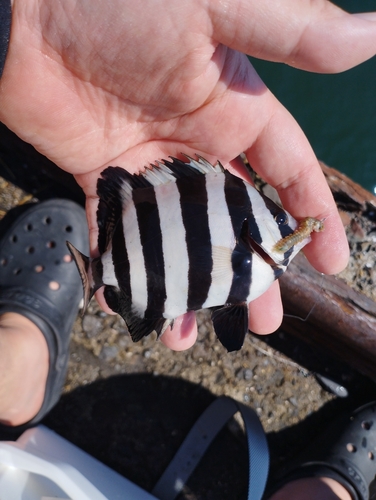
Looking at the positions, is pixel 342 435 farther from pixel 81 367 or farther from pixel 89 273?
pixel 89 273

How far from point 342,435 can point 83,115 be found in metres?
2.47

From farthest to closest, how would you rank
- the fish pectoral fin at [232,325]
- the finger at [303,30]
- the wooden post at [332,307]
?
the wooden post at [332,307] < the fish pectoral fin at [232,325] < the finger at [303,30]

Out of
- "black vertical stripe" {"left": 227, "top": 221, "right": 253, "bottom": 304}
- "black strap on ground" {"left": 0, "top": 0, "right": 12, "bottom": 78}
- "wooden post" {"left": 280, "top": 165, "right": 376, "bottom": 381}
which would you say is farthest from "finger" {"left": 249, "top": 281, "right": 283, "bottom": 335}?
"black strap on ground" {"left": 0, "top": 0, "right": 12, "bottom": 78}

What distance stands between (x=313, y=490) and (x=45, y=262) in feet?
7.36

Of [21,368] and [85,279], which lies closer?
[85,279]

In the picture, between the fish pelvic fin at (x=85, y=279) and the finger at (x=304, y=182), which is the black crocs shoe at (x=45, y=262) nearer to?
the fish pelvic fin at (x=85, y=279)

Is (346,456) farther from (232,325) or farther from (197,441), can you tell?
(232,325)

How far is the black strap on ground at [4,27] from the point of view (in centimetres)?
176

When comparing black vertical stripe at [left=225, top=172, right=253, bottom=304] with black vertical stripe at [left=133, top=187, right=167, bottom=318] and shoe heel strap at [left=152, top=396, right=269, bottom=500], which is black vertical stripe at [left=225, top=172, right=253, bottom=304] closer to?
black vertical stripe at [left=133, top=187, right=167, bottom=318]

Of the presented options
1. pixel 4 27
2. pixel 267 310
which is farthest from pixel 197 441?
pixel 4 27

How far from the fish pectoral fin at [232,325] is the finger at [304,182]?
0.49 meters

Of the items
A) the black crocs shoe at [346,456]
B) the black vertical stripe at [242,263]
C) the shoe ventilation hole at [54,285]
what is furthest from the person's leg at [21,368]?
the black crocs shoe at [346,456]

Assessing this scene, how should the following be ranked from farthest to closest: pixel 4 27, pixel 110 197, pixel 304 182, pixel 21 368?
pixel 21 368
pixel 304 182
pixel 110 197
pixel 4 27

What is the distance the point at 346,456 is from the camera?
273cm
